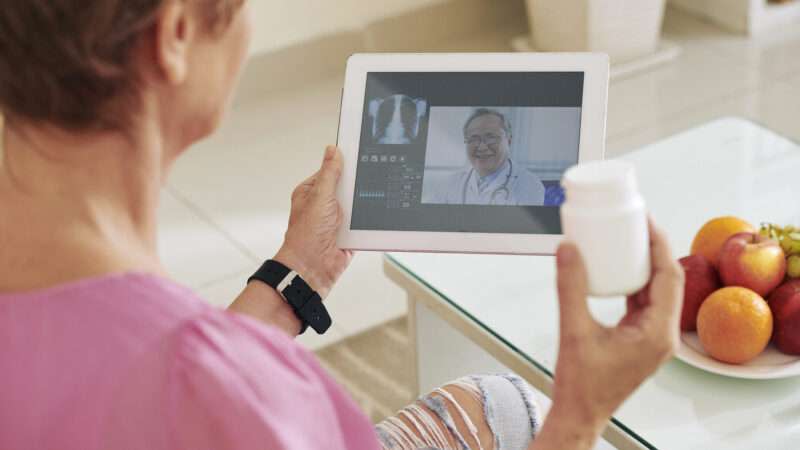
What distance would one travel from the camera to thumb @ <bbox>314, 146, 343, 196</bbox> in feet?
4.22

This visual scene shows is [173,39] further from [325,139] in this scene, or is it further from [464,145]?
[325,139]

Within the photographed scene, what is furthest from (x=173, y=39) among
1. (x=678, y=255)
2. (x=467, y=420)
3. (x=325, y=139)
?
(x=325, y=139)

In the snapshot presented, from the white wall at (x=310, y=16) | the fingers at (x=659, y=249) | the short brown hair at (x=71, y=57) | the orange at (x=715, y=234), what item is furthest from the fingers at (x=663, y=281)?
the white wall at (x=310, y=16)

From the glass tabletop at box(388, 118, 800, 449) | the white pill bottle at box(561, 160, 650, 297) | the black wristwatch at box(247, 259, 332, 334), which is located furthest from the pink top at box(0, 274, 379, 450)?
the glass tabletop at box(388, 118, 800, 449)

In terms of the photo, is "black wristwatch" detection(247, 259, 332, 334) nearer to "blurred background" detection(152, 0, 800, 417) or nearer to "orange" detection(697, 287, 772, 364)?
"orange" detection(697, 287, 772, 364)

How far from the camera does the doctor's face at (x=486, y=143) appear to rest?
4.27ft

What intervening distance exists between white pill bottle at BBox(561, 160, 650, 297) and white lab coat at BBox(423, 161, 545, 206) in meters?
0.41

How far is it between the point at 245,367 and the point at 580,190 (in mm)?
252

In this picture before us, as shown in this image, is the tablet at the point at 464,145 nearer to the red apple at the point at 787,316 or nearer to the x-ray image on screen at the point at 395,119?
the x-ray image on screen at the point at 395,119

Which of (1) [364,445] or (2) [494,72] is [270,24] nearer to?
(2) [494,72]

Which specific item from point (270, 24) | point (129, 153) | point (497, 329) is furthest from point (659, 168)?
point (270, 24)

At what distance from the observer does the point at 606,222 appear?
83cm

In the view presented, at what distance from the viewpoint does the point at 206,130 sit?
0.86 meters

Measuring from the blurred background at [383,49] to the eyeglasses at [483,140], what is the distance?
3.55 feet
